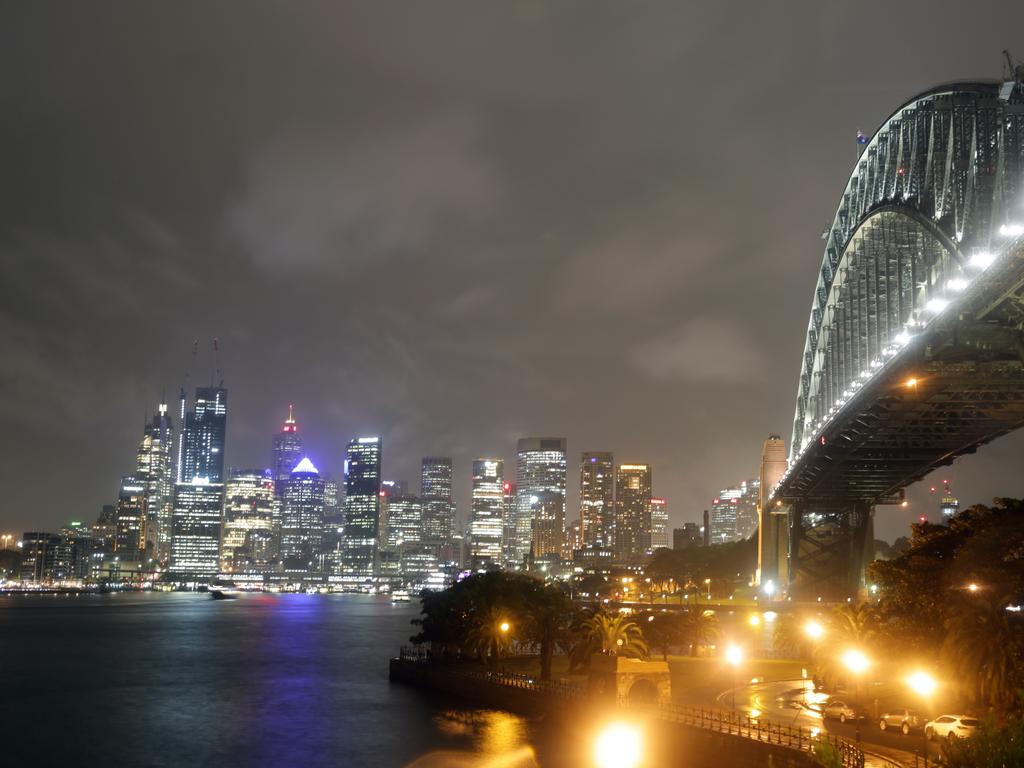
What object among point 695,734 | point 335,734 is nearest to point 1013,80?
point 695,734

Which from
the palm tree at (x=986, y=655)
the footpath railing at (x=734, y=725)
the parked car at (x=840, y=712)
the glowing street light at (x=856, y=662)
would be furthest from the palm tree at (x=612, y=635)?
the palm tree at (x=986, y=655)

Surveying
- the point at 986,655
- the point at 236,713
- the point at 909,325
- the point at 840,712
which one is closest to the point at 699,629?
the point at 909,325

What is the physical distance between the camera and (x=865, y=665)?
51.4m

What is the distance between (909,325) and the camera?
60812 mm

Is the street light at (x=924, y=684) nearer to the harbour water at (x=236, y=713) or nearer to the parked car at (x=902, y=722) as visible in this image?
the parked car at (x=902, y=722)

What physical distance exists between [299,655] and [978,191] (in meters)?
87.0

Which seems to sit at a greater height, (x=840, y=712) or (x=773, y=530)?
(x=773, y=530)

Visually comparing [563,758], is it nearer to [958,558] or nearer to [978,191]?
[958,558]

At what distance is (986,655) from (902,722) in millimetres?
5468

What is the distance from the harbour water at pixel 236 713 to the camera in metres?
56.2

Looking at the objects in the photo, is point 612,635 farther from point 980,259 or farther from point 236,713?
point 236,713

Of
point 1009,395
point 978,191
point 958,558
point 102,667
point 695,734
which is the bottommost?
point 102,667

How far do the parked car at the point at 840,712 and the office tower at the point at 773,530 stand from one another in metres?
72.2

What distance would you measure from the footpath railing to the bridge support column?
55.4 metres
